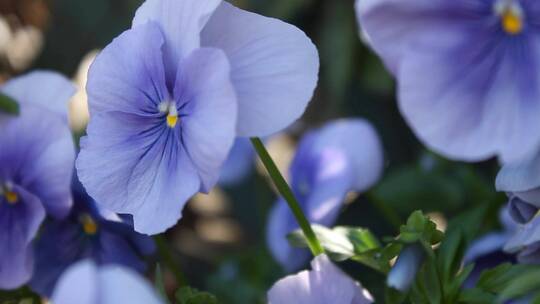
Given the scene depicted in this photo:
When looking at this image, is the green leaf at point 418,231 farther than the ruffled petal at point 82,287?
Yes

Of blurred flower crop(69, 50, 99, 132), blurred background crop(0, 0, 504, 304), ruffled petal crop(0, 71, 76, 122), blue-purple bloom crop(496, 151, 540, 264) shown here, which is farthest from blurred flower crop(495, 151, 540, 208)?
blurred flower crop(69, 50, 99, 132)

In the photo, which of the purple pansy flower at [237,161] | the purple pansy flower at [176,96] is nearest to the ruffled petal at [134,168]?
the purple pansy flower at [176,96]

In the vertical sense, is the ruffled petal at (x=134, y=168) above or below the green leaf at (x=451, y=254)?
above

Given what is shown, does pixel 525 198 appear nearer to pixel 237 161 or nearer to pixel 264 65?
pixel 264 65

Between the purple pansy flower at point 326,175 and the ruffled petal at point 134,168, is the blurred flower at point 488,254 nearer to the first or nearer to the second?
the purple pansy flower at point 326,175

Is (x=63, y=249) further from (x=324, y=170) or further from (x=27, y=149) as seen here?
(x=324, y=170)

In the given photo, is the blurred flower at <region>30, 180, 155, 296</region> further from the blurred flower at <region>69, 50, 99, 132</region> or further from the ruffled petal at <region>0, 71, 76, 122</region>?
the blurred flower at <region>69, 50, 99, 132</region>
